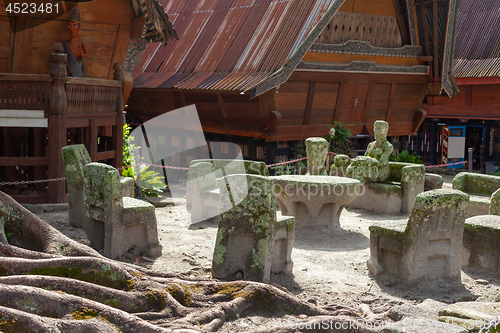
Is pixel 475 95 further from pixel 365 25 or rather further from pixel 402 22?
pixel 365 25

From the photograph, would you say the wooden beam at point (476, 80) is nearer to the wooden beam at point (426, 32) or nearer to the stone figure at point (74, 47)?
the wooden beam at point (426, 32)

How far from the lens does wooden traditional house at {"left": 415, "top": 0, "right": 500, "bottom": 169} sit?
18.3 metres

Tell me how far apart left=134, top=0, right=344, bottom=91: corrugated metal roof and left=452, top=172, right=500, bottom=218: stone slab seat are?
513 cm

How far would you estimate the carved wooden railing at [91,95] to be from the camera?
33.1 feet

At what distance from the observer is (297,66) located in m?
13.9

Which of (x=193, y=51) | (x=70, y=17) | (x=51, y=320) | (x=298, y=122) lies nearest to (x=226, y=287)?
(x=51, y=320)

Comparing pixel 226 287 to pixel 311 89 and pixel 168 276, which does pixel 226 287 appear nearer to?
pixel 168 276

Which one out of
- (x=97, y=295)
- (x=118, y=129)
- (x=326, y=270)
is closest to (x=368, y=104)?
(x=118, y=129)

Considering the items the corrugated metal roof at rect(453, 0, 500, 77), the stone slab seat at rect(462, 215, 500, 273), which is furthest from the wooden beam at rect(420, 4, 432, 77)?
the stone slab seat at rect(462, 215, 500, 273)

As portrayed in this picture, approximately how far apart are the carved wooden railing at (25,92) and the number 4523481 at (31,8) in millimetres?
1834

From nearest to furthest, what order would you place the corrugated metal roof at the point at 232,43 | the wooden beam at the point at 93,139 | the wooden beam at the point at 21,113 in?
the wooden beam at the point at 21,113
the wooden beam at the point at 93,139
the corrugated metal roof at the point at 232,43

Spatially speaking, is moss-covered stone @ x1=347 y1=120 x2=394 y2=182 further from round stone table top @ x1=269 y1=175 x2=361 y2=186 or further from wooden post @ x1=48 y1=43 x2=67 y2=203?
wooden post @ x1=48 y1=43 x2=67 y2=203

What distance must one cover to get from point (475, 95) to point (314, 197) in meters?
12.3

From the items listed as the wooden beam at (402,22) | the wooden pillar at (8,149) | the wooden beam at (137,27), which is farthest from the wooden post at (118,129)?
the wooden beam at (402,22)
